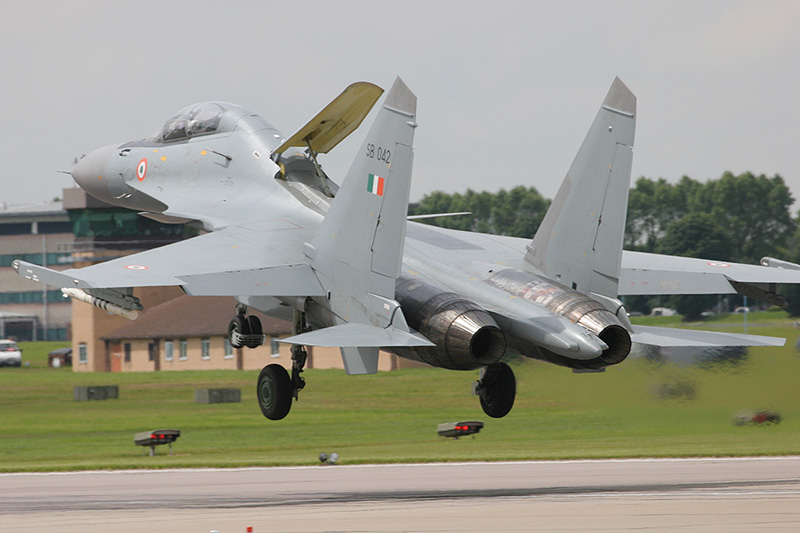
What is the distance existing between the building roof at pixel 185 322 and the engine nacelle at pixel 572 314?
4109 centimetres

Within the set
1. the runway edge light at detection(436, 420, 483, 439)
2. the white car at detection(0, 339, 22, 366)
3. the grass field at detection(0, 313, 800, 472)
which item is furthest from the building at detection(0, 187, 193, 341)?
the runway edge light at detection(436, 420, 483, 439)

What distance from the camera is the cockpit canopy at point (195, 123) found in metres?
18.5

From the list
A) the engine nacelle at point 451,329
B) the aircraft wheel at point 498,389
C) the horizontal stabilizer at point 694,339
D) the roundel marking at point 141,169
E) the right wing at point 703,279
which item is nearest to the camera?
the engine nacelle at point 451,329

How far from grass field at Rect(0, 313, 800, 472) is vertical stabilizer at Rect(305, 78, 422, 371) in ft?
23.0

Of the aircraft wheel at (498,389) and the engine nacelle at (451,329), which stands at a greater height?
the engine nacelle at (451,329)

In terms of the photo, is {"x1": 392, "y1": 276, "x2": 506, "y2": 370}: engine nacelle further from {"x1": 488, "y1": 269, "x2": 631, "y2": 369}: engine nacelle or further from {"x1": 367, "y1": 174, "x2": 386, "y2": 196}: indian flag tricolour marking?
{"x1": 367, "y1": 174, "x2": 386, "y2": 196}: indian flag tricolour marking

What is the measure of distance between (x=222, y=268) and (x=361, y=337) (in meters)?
2.45

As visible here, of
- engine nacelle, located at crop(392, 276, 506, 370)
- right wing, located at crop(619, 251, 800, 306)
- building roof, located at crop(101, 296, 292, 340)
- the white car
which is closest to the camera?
engine nacelle, located at crop(392, 276, 506, 370)

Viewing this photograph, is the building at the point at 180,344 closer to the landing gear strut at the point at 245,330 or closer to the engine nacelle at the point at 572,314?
the landing gear strut at the point at 245,330

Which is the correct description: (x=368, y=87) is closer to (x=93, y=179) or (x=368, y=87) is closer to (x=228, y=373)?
(x=93, y=179)

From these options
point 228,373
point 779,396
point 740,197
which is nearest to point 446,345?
point 779,396

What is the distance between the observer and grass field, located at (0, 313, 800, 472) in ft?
73.8

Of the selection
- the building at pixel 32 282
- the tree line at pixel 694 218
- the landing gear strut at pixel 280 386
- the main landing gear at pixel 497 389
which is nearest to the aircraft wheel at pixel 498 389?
the main landing gear at pixel 497 389

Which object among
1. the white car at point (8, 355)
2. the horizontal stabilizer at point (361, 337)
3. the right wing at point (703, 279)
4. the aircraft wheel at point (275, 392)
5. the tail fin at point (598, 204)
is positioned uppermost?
the tail fin at point (598, 204)
